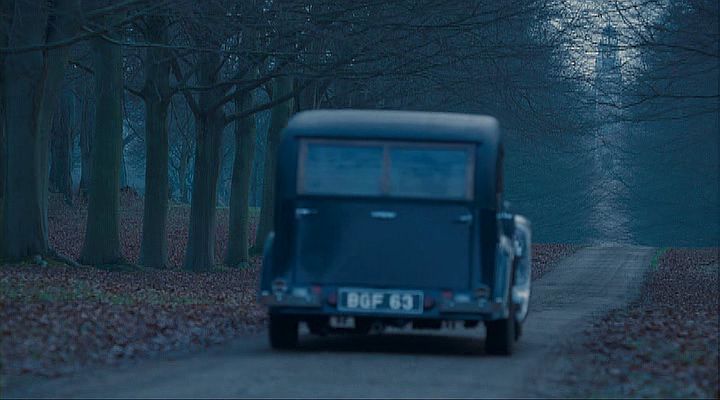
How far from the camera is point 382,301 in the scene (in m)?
14.0

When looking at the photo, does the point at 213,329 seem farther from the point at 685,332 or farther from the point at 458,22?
the point at 458,22

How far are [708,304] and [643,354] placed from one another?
9.72m

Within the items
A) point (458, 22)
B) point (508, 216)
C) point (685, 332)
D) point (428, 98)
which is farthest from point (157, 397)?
point (428, 98)

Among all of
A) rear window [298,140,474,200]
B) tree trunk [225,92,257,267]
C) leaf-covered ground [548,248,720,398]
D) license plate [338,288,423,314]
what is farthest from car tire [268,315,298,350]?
tree trunk [225,92,257,267]

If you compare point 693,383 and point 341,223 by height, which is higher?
point 341,223

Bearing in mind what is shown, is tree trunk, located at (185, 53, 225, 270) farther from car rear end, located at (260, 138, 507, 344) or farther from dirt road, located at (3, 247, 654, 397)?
car rear end, located at (260, 138, 507, 344)

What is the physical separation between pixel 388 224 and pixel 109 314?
440 centimetres

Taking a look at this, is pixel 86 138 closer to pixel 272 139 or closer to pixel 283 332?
pixel 272 139

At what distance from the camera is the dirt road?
11.4 metres

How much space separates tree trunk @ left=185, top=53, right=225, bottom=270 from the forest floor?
1324mm

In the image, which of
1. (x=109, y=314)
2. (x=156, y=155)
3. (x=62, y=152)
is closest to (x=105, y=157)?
(x=156, y=155)

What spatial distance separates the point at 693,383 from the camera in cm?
1200

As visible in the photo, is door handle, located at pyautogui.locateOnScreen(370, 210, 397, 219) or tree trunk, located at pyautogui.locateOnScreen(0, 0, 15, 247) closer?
door handle, located at pyautogui.locateOnScreen(370, 210, 397, 219)

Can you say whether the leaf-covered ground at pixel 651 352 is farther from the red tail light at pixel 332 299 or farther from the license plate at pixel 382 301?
the red tail light at pixel 332 299
